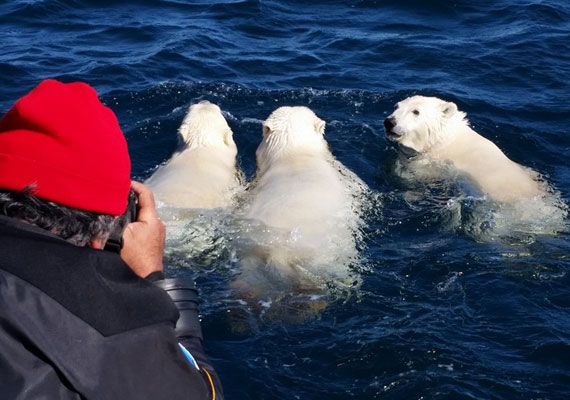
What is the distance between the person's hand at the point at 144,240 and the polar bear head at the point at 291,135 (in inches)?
246

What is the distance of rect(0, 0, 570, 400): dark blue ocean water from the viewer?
5434 millimetres

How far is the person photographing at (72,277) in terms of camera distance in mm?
2262

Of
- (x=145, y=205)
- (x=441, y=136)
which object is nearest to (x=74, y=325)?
(x=145, y=205)

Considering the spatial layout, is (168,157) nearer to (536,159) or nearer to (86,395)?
(536,159)

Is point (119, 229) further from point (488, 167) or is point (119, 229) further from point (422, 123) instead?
point (422, 123)

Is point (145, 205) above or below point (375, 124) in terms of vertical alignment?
above

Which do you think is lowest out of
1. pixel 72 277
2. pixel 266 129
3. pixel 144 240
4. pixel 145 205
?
pixel 266 129

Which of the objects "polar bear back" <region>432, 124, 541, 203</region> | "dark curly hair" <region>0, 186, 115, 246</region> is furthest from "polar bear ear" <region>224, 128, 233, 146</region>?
"dark curly hair" <region>0, 186, 115, 246</region>

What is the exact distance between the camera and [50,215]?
2480mm

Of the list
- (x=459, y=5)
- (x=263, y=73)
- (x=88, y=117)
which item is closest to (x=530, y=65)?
(x=459, y=5)

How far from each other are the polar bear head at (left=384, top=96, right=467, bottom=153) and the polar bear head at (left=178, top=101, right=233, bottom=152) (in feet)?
7.21

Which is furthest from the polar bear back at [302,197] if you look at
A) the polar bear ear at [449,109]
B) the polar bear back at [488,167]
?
the polar bear ear at [449,109]

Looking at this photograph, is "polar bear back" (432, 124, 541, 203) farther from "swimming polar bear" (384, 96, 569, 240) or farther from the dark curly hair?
the dark curly hair

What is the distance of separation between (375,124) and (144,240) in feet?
27.8
